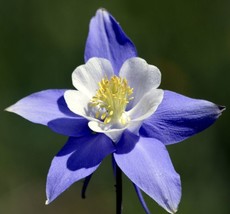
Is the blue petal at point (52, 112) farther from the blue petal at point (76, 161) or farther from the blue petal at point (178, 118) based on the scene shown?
the blue petal at point (178, 118)

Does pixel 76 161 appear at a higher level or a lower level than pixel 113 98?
lower

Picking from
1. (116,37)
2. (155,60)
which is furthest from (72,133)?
(155,60)

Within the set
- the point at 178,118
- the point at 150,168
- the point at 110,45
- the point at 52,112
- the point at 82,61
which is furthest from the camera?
the point at 82,61

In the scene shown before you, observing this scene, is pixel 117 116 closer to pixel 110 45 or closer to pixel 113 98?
pixel 113 98

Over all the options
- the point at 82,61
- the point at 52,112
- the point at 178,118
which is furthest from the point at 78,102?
the point at 82,61

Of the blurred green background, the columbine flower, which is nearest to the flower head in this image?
the columbine flower

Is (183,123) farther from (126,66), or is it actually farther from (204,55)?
(204,55)

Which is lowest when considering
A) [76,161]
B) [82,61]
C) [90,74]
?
[82,61]
